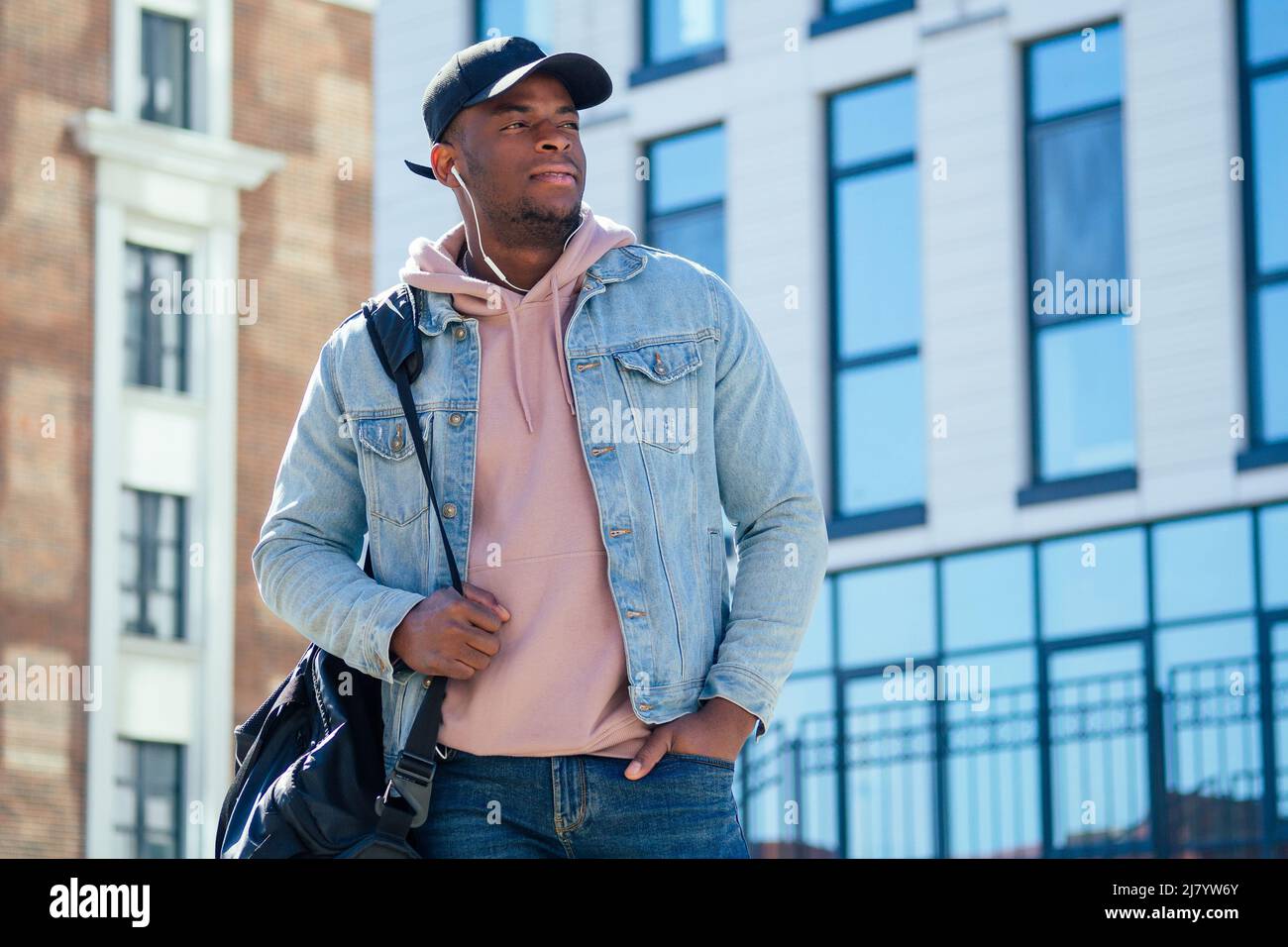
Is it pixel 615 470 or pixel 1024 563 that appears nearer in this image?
pixel 615 470

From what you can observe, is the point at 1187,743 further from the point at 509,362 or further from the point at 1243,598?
the point at 509,362

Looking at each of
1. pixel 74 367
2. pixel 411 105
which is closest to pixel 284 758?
pixel 411 105

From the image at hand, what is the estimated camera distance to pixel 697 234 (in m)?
23.0

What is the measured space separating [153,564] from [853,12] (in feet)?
42.5

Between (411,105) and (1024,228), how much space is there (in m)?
7.82

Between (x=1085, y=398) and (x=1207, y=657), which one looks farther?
(x=1085, y=398)

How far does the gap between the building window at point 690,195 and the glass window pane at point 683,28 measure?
3.05 feet

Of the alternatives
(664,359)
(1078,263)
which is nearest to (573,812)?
(664,359)

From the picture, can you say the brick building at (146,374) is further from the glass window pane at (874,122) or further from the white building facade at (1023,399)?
the glass window pane at (874,122)

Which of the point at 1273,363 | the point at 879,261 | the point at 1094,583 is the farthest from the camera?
the point at 879,261

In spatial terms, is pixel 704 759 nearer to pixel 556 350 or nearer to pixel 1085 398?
pixel 556 350

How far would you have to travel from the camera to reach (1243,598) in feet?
61.0

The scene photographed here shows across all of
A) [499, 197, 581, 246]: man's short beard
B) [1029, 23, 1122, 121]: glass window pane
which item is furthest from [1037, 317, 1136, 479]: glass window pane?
[499, 197, 581, 246]: man's short beard

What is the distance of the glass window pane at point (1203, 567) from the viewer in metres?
18.7
